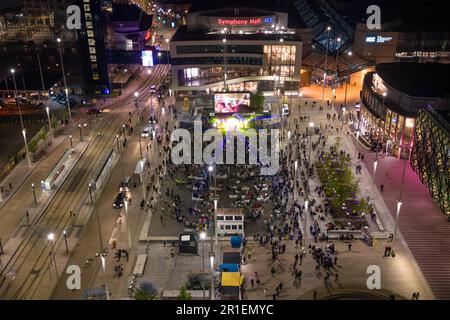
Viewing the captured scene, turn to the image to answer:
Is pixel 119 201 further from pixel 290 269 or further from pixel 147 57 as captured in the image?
pixel 147 57

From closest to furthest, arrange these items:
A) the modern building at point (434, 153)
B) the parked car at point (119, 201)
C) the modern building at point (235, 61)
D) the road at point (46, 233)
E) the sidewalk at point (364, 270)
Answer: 1. the sidewalk at point (364, 270)
2. the road at point (46, 233)
3. the modern building at point (434, 153)
4. the parked car at point (119, 201)
5. the modern building at point (235, 61)

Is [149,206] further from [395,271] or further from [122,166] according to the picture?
[395,271]

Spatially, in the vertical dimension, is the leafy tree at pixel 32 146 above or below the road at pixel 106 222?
above

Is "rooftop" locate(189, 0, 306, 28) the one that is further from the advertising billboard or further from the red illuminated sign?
the advertising billboard

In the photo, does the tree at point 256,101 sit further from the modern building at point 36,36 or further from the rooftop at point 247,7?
the modern building at point 36,36

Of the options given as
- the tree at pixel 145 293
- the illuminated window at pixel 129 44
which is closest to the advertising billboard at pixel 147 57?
the illuminated window at pixel 129 44
